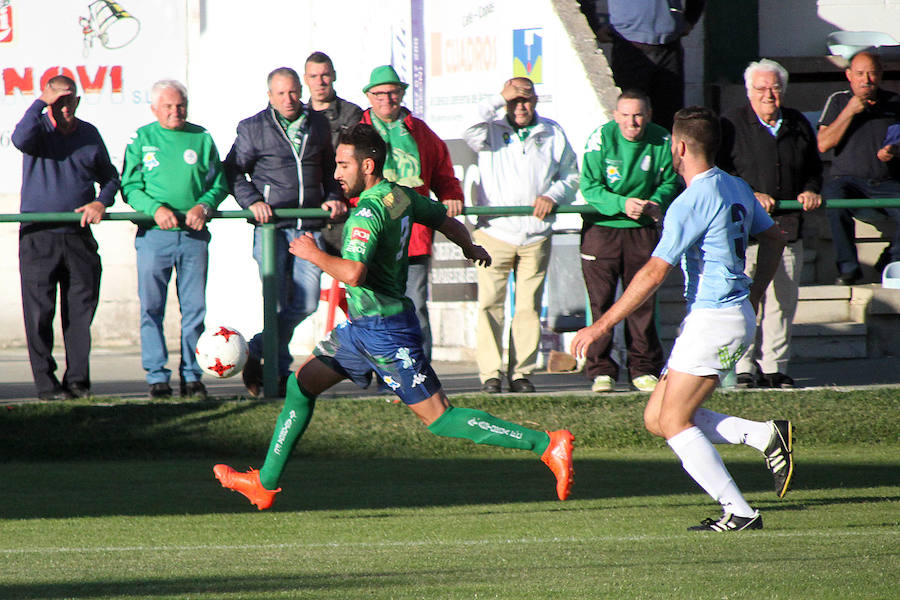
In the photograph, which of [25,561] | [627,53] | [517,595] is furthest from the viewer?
[627,53]

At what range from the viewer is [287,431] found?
682 cm

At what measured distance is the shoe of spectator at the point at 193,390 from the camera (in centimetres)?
925

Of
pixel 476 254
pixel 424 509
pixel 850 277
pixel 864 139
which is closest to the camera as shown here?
pixel 424 509

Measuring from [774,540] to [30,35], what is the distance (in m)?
11.3

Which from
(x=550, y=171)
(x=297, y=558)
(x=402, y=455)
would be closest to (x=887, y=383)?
(x=550, y=171)

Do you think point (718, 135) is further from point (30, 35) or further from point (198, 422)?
point (30, 35)

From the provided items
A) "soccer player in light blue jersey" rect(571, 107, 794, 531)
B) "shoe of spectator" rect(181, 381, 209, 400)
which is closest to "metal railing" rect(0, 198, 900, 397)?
"shoe of spectator" rect(181, 381, 209, 400)

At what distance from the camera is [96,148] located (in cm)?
928

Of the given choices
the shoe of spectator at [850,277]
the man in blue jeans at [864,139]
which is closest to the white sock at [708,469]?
the man in blue jeans at [864,139]

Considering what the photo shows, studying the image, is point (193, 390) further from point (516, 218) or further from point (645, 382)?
point (645, 382)

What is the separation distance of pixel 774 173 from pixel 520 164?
1.81m

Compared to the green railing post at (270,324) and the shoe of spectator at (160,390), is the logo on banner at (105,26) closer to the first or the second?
the green railing post at (270,324)

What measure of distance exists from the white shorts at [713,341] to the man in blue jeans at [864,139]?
5078mm

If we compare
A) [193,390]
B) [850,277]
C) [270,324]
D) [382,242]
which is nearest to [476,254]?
[382,242]
